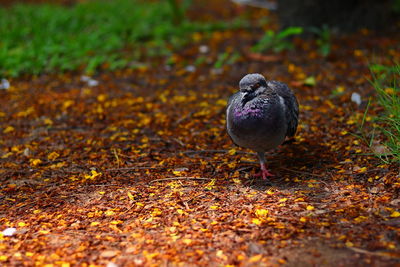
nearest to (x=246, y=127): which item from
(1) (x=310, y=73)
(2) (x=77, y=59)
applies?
(1) (x=310, y=73)

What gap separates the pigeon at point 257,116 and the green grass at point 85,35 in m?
3.68

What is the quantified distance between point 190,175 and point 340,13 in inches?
164

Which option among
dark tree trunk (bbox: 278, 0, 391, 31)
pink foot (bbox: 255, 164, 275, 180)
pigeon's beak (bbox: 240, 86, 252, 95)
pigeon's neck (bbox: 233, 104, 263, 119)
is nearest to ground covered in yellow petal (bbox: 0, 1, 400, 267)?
pink foot (bbox: 255, 164, 275, 180)

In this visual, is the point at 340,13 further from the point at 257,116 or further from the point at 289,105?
the point at 257,116

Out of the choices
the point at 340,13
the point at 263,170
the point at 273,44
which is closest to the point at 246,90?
the point at 263,170

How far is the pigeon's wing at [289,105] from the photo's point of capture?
381cm

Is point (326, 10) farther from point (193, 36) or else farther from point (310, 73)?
point (193, 36)

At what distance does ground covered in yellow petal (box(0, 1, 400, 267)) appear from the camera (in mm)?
2754

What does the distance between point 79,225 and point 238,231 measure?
43.0 inches

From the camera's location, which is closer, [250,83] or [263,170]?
[250,83]

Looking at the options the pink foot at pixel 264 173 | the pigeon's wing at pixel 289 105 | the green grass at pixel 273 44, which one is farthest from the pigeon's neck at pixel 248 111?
the green grass at pixel 273 44

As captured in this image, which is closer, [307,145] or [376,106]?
[307,145]

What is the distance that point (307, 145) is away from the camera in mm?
4258

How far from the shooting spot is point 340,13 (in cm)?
675
